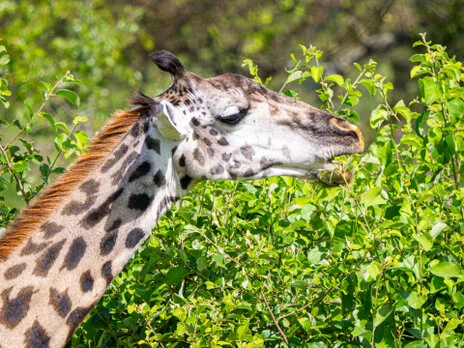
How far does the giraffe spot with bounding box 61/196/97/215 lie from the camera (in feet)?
12.0

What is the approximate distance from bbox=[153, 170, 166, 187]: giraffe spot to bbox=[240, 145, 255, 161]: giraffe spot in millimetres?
412

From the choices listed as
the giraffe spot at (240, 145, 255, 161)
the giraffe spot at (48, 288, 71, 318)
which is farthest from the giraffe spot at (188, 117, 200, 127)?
the giraffe spot at (48, 288, 71, 318)

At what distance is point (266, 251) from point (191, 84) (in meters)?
0.87

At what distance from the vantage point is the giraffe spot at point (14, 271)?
3499 mm

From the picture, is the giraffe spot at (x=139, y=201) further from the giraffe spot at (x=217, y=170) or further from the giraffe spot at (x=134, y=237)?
the giraffe spot at (x=217, y=170)

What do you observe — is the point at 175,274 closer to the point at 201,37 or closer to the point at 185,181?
the point at 185,181

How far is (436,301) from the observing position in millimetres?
→ 3387

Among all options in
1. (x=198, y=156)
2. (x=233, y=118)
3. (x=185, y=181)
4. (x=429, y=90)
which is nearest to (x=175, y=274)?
(x=185, y=181)

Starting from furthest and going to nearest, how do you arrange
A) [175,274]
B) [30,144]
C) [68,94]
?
[30,144], [68,94], [175,274]

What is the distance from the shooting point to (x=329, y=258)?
389 cm

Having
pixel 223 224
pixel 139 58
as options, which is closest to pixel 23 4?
pixel 139 58

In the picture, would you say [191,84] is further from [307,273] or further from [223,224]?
[307,273]

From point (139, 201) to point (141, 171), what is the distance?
0.41ft

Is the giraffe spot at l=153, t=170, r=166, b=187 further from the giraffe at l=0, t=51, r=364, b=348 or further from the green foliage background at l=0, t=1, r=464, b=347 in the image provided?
the green foliage background at l=0, t=1, r=464, b=347
